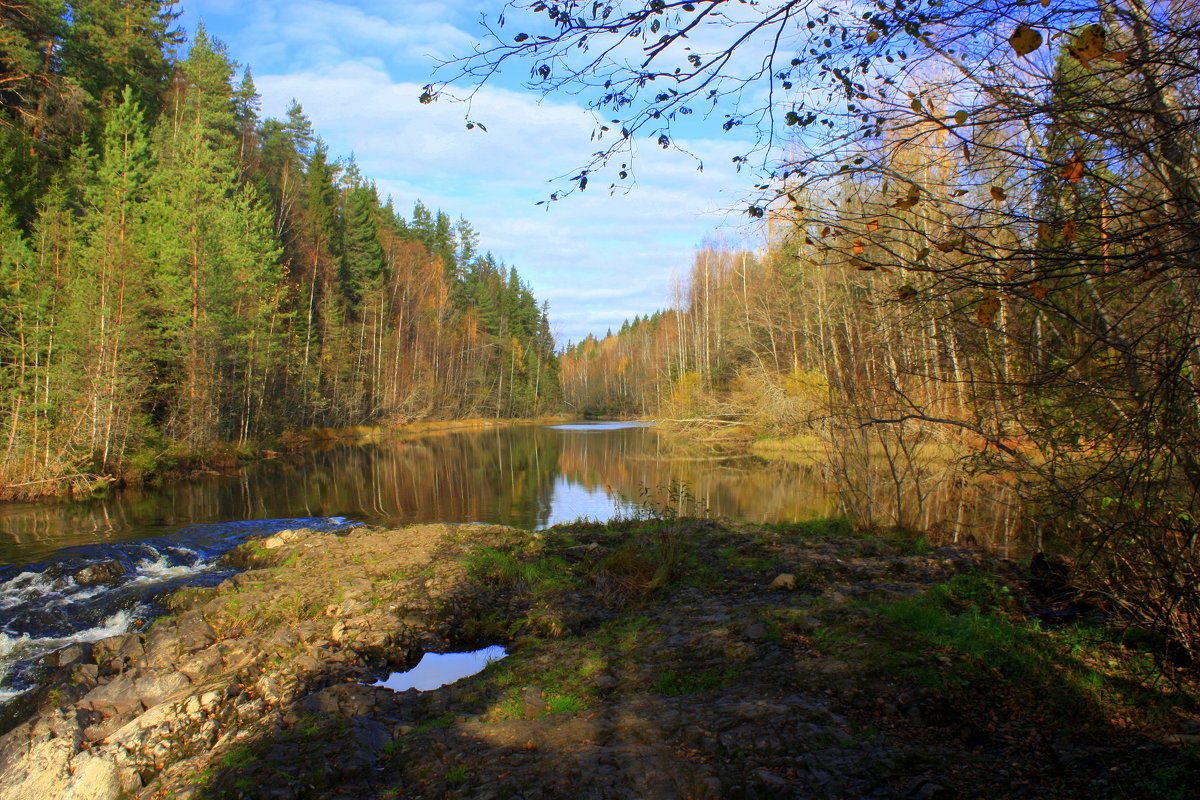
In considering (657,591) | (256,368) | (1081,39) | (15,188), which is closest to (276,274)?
(256,368)

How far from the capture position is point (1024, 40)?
2814 millimetres

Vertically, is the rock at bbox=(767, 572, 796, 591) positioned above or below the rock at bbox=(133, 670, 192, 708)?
above

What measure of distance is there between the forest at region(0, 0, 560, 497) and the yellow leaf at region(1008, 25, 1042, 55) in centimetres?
1985

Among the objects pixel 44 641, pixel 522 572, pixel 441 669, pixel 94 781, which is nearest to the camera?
pixel 94 781

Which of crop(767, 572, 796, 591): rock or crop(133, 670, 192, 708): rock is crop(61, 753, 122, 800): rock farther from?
crop(767, 572, 796, 591): rock

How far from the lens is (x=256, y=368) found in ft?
92.4

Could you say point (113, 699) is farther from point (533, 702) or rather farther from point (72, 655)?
point (533, 702)

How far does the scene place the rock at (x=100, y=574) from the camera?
930 cm

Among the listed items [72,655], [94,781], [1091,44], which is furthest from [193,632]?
[1091,44]

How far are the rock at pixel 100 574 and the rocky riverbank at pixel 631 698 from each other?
282 centimetres

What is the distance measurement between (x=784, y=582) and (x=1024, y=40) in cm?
543

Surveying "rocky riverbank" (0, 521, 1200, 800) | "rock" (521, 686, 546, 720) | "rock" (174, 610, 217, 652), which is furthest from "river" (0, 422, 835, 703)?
"rock" (521, 686, 546, 720)

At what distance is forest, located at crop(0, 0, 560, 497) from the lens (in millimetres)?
17250

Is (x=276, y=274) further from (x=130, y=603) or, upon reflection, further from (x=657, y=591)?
(x=657, y=591)
